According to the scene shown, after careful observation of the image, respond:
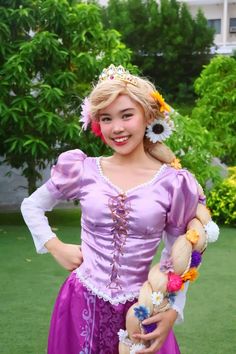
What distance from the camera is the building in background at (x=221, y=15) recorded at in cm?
2222

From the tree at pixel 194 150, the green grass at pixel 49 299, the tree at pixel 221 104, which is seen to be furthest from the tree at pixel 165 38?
the green grass at pixel 49 299

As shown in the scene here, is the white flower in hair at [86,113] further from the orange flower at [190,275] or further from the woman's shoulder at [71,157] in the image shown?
the orange flower at [190,275]

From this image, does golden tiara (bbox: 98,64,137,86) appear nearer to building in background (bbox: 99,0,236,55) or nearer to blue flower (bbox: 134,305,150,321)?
blue flower (bbox: 134,305,150,321)

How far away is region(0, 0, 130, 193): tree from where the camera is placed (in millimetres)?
6328

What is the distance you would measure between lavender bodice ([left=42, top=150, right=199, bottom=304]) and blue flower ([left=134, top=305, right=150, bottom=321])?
139 millimetres

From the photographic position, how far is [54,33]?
22.1 ft

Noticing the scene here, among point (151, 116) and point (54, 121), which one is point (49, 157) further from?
point (151, 116)

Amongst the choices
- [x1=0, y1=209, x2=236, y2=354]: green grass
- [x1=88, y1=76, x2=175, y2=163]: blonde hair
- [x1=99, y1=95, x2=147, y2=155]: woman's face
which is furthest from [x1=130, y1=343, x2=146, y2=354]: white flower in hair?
[x1=0, y1=209, x2=236, y2=354]: green grass

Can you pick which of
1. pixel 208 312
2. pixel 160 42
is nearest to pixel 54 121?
pixel 208 312

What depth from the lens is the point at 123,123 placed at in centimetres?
191

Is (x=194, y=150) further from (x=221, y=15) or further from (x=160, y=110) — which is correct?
(x=221, y=15)

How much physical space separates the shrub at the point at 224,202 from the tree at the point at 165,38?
30.3ft

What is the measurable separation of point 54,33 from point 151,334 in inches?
212

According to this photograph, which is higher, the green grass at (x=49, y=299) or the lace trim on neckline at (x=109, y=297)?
the lace trim on neckline at (x=109, y=297)
